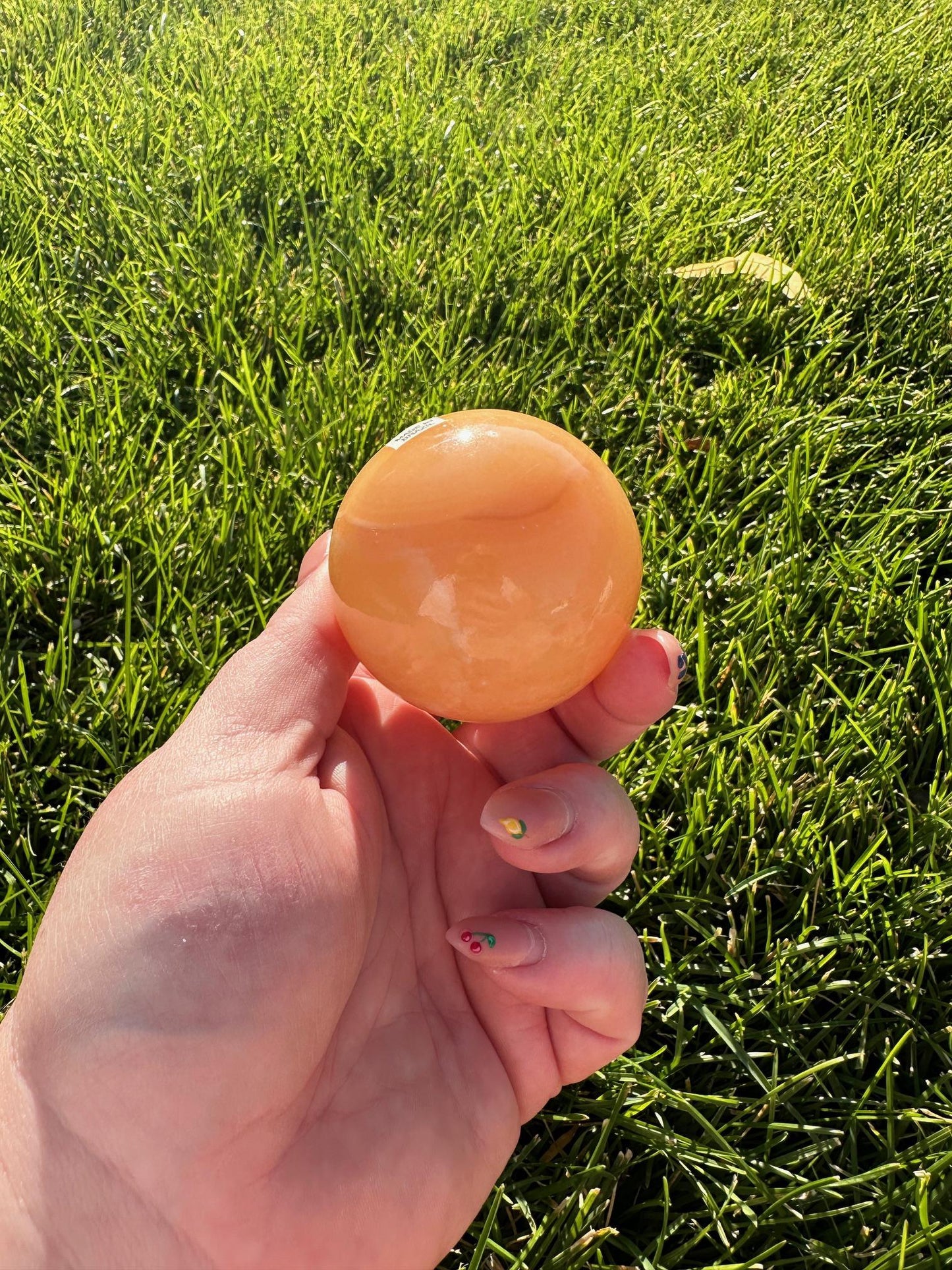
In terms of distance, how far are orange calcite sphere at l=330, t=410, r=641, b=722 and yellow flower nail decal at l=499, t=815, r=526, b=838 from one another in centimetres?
14

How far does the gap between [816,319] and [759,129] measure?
111cm

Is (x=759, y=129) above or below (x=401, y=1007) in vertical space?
above

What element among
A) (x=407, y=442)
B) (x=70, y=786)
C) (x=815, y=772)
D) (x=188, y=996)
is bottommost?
(x=815, y=772)

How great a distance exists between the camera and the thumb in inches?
56.6

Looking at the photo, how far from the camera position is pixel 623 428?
2539 millimetres

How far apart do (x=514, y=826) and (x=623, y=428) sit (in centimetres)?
135

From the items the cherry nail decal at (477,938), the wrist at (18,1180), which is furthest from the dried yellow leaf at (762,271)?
the wrist at (18,1180)

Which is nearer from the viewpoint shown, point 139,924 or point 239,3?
point 139,924

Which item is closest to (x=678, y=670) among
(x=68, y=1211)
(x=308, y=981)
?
(x=308, y=981)

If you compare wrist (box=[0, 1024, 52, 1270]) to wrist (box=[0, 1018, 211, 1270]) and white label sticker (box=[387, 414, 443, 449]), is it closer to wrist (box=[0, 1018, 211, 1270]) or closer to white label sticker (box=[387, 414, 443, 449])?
wrist (box=[0, 1018, 211, 1270])

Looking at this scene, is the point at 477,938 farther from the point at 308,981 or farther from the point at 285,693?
the point at 285,693

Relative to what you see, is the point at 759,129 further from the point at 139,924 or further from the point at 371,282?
the point at 139,924

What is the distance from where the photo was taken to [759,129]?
3531 mm

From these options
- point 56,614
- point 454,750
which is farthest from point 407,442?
point 56,614
